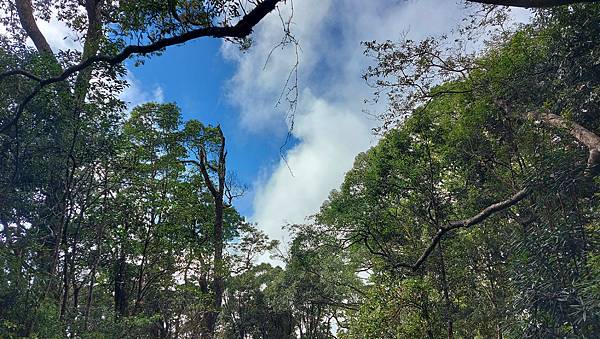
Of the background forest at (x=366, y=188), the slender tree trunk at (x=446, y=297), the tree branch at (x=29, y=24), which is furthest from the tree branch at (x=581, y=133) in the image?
the tree branch at (x=29, y=24)

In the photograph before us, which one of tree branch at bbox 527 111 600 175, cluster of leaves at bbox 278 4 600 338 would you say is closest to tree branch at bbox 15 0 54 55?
cluster of leaves at bbox 278 4 600 338

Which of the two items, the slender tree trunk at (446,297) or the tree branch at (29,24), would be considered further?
the tree branch at (29,24)

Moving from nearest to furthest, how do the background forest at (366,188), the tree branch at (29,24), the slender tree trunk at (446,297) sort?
the background forest at (366,188) < the slender tree trunk at (446,297) < the tree branch at (29,24)

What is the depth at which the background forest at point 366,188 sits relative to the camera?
4676 mm

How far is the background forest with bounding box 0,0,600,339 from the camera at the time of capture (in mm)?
4676

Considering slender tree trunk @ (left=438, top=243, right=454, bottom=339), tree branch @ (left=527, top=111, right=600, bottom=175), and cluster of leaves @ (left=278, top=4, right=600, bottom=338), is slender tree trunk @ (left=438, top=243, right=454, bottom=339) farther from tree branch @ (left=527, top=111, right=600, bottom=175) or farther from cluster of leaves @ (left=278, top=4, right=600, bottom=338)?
tree branch @ (left=527, top=111, right=600, bottom=175)

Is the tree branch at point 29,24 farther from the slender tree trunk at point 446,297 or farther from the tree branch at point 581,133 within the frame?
the slender tree trunk at point 446,297

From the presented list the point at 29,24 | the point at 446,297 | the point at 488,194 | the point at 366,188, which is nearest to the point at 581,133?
the point at 488,194

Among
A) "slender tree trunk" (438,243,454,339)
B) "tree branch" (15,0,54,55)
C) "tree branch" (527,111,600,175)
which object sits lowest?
"slender tree trunk" (438,243,454,339)

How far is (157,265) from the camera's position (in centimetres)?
966

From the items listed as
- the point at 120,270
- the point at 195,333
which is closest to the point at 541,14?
the point at 120,270

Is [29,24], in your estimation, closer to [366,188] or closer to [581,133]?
[366,188]

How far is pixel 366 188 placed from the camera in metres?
9.59

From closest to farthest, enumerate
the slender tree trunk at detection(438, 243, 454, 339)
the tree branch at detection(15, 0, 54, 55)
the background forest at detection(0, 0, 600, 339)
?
the background forest at detection(0, 0, 600, 339) → the slender tree trunk at detection(438, 243, 454, 339) → the tree branch at detection(15, 0, 54, 55)
